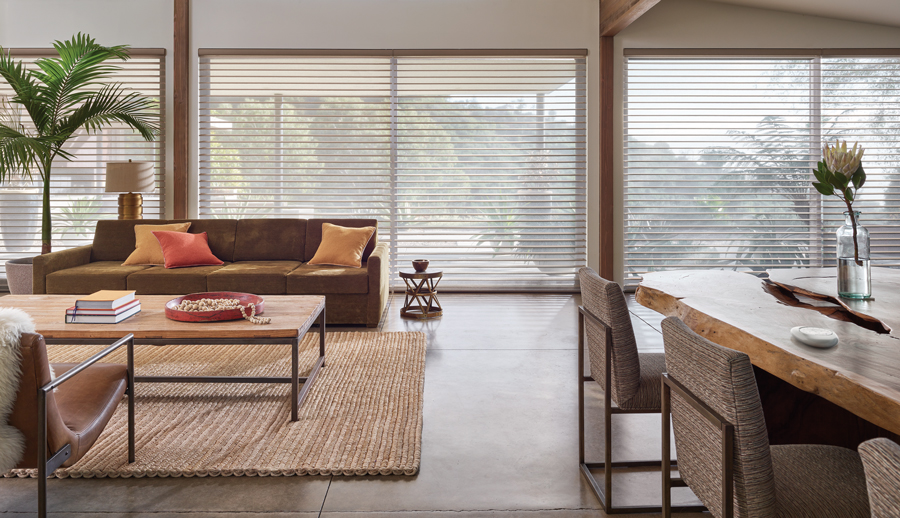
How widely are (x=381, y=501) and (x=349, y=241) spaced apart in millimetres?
3200

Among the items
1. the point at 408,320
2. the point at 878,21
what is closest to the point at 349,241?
the point at 408,320

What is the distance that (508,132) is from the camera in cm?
606

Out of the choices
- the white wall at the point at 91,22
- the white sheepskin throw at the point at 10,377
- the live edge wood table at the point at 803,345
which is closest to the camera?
the live edge wood table at the point at 803,345

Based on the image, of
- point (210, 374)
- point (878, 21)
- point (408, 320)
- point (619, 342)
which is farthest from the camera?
point (878, 21)

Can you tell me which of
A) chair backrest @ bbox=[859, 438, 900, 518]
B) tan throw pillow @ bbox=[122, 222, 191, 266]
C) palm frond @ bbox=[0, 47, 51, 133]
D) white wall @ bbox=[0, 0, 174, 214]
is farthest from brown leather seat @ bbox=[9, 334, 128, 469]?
white wall @ bbox=[0, 0, 174, 214]

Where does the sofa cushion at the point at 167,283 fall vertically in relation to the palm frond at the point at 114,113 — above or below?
below

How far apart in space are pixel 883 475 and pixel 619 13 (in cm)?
529

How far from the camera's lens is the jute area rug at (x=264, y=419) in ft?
7.03

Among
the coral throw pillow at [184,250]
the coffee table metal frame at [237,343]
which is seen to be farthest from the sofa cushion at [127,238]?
the coffee table metal frame at [237,343]

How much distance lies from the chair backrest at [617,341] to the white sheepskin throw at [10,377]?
5.32 ft

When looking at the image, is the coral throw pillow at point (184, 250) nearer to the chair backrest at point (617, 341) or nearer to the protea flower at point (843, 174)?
the chair backrest at point (617, 341)

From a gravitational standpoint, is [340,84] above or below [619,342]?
above

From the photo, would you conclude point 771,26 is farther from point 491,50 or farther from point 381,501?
point 381,501

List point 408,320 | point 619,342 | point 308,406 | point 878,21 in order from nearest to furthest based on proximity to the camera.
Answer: point 619,342 < point 308,406 < point 408,320 < point 878,21
